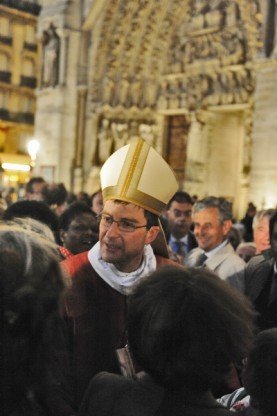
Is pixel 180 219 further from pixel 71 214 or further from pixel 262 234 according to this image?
pixel 71 214

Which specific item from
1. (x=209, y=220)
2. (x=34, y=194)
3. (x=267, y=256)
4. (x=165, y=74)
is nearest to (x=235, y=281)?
(x=267, y=256)

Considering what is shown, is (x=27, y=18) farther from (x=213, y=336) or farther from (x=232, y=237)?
(x=213, y=336)

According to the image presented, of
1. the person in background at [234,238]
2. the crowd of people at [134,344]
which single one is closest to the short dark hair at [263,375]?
the crowd of people at [134,344]

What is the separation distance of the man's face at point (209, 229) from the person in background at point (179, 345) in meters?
2.63

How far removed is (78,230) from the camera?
436cm

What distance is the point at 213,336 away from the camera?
1.44 metres

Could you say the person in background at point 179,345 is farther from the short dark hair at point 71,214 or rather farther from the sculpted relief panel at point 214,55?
the sculpted relief panel at point 214,55

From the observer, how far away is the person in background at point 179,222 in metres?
5.71

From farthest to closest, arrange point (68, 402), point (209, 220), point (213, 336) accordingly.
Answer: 1. point (209, 220)
2. point (68, 402)
3. point (213, 336)

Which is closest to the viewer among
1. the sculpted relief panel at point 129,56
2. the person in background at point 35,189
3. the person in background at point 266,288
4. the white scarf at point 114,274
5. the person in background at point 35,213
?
the white scarf at point 114,274

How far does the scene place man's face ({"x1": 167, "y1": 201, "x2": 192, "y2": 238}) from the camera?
5710 mm

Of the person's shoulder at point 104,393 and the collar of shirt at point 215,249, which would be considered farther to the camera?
the collar of shirt at point 215,249

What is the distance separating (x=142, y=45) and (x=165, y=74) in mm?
1062

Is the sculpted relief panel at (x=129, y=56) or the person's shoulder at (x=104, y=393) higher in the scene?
the sculpted relief panel at (x=129, y=56)
